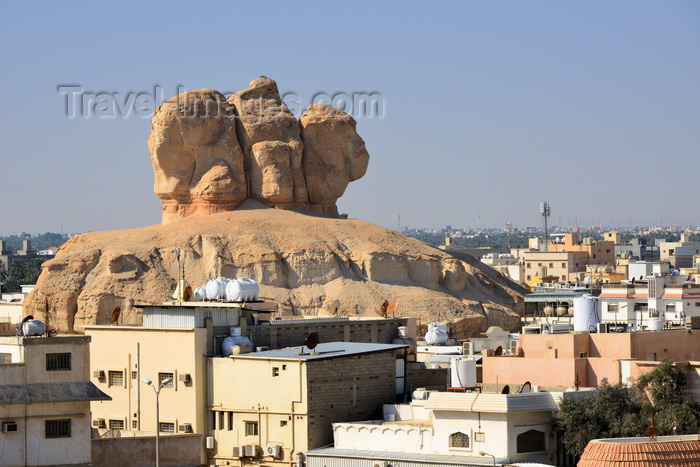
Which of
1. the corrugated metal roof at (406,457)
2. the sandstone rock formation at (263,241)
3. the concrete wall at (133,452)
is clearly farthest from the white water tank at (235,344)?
the sandstone rock formation at (263,241)

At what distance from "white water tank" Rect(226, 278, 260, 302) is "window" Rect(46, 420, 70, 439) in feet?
44.4

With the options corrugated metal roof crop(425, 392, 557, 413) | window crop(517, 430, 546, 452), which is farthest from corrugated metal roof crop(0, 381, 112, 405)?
window crop(517, 430, 546, 452)

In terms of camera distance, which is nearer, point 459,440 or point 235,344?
point 459,440

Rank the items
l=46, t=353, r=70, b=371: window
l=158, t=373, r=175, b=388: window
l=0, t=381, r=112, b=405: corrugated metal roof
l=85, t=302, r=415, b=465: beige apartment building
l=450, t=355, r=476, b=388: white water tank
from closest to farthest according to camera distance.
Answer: l=0, t=381, r=112, b=405: corrugated metal roof, l=46, t=353, r=70, b=371: window, l=450, t=355, r=476, b=388: white water tank, l=85, t=302, r=415, b=465: beige apartment building, l=158, t=373, r=175, b=388: window

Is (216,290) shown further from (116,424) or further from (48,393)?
(48,393)

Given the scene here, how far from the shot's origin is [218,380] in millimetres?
46938

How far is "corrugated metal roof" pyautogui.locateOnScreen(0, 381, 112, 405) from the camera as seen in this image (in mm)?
39625

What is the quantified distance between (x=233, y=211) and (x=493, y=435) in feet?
203

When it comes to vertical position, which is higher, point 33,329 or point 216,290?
point 216,290

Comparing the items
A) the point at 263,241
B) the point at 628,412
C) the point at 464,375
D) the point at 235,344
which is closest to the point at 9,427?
the point at 235,344

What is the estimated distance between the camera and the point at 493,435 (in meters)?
39.7

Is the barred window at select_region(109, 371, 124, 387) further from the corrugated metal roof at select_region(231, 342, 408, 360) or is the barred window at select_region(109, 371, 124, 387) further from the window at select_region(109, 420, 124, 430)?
the corrugated metal roof at select_region(231, 342, 408, 360)

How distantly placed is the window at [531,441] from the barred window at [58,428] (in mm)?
10880

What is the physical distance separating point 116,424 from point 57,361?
8498 mm
